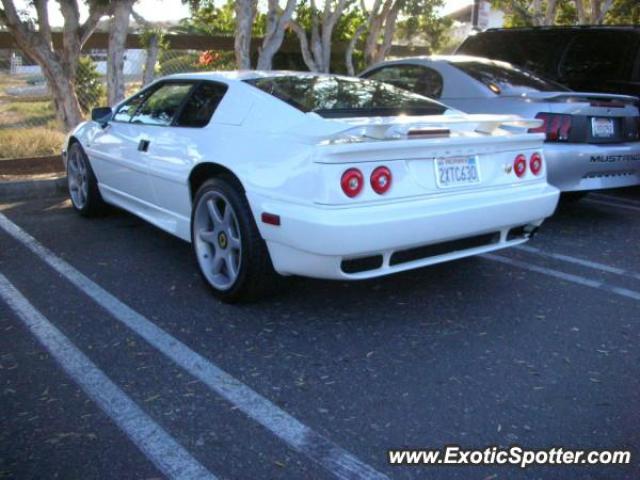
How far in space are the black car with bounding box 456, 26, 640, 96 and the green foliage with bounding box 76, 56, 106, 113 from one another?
8.49 meters

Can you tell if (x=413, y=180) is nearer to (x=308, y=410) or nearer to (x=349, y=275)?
(x=349, y=275)

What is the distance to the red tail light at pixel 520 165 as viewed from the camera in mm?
3886

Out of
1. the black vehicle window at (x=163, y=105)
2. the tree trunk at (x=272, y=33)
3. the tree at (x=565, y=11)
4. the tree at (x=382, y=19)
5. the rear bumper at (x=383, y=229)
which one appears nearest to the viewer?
the rear bumper at (x=383, y=229)

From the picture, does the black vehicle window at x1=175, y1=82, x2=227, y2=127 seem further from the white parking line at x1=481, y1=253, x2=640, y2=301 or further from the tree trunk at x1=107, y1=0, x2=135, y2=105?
the tree trunk at x1=107, y1=0, x2=135, y2=105

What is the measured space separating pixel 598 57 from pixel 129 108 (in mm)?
5275

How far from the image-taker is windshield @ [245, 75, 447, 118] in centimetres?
383

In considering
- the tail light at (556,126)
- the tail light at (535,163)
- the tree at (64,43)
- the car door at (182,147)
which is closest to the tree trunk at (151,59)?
the tree at (64,43)

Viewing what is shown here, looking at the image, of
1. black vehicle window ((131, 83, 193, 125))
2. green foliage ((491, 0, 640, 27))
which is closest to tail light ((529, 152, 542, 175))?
black vehicle window ((131, 83, 193, 125))

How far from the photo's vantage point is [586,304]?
3.91 m

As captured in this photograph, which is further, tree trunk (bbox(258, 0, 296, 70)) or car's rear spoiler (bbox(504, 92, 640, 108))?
tree trunk (bbox(258, 0, 296, 70))

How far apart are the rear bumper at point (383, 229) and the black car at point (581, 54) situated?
4121 millimetres

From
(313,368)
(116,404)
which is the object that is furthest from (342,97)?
(116,404)

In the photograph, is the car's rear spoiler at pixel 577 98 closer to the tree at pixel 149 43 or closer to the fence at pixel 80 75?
the tree at pixel 149 43

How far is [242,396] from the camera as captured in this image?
2.85 metres
